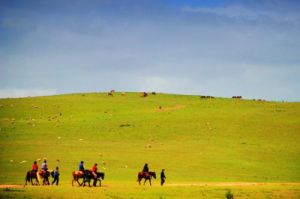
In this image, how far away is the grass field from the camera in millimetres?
46375

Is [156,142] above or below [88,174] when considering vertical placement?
above

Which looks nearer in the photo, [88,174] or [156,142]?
[88,174]

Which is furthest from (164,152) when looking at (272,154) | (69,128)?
(69,128)

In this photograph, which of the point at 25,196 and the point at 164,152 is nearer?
the point at 25,196

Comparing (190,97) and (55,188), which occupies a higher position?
(190,97)

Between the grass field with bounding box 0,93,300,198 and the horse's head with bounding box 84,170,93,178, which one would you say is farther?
the grass field with bounding box 0,93,300,198

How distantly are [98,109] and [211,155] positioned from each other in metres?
36.1

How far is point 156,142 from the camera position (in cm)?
7300

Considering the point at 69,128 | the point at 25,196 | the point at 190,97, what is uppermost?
the point at 190,97

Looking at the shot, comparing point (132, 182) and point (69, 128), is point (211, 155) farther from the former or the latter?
point (69, 128)

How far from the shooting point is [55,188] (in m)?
41.9

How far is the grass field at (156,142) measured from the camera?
4638 cm

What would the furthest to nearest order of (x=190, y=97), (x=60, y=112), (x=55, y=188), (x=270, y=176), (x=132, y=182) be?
(x=190, y=97) → (x=60, y=112) → (x=270, y=176) → (x=132, y=182) → (x=55, y=188)

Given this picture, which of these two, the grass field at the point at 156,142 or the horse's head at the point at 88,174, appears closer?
the horse's head at the point at 88,174
